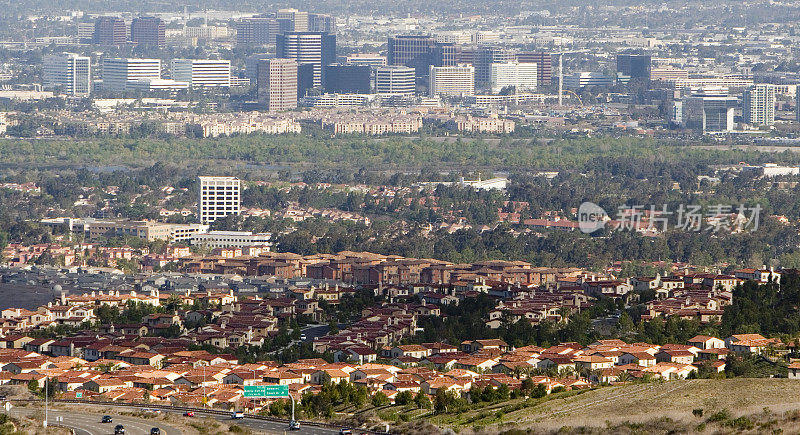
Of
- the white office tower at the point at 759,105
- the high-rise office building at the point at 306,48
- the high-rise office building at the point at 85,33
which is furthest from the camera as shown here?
the high-rise office building at the point at 85,33

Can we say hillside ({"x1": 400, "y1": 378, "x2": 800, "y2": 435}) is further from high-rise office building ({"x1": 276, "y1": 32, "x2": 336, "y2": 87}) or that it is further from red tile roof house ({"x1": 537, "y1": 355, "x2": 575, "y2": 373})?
high-rise office building ({"x1": 276, "y1": 32, "x2": 336, "y2": 87})

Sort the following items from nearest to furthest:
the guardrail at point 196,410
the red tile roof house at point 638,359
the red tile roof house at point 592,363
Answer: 1. the guardrail at point 196,410
2. the red tile roof house at point 592,363
3. the red tile roof house at point 638,359

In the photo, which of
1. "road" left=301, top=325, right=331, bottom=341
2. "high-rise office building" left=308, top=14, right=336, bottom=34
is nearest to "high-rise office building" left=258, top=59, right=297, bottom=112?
"high-rise office building" left=308, top=14, right=336, bottom=34

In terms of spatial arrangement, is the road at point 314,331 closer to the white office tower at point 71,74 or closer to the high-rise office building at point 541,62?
the white office tower at point 71,74

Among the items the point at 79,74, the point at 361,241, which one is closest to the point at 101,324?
the point at 361,241

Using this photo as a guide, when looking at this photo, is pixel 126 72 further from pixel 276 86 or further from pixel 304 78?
pixel 276 86

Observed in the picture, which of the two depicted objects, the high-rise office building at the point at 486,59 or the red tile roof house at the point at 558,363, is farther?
the high-rise office building at the point at 486,59

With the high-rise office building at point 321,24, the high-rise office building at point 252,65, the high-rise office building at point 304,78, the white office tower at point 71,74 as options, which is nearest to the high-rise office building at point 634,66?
the high-rise office building at point 304,78

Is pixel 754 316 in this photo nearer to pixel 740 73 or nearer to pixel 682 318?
pixel 682 318
